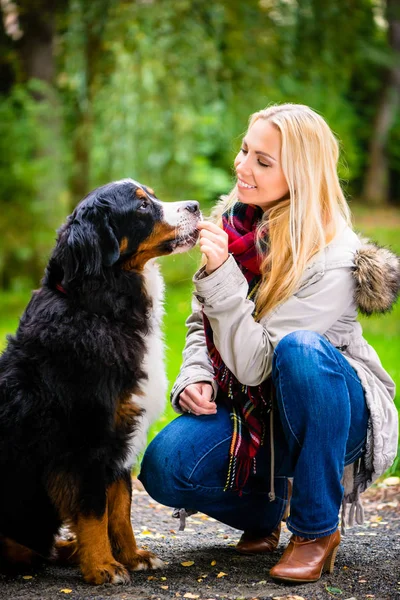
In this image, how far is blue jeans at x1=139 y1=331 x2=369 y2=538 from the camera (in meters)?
2.64

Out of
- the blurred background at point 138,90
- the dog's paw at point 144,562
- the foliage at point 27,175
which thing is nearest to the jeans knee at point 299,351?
the dog's paw at point 144,562

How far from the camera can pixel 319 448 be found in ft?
8.64

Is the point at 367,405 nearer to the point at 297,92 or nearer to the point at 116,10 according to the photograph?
the point at 116,10

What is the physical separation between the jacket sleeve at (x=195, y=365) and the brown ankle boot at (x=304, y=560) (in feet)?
2.09

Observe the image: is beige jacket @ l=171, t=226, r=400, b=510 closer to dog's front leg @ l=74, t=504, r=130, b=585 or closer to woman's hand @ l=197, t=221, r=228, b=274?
woman's hand @ l=197, t=221, r=228, b=274

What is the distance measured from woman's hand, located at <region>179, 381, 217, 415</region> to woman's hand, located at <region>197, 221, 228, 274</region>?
1.60ft

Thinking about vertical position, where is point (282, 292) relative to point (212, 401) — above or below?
above

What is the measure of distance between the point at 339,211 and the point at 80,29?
21.1 ft

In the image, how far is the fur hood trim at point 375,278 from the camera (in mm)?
2725

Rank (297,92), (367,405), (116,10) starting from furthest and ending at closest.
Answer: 1. (297,92)
2. (116,10)
3. (367,405)

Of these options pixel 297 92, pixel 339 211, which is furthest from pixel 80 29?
pixel 339 211

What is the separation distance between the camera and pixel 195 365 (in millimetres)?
3039

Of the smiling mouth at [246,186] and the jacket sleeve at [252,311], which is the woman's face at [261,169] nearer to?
the smiling mouth at [246,186]

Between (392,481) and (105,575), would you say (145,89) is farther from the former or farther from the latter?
(105,575)
